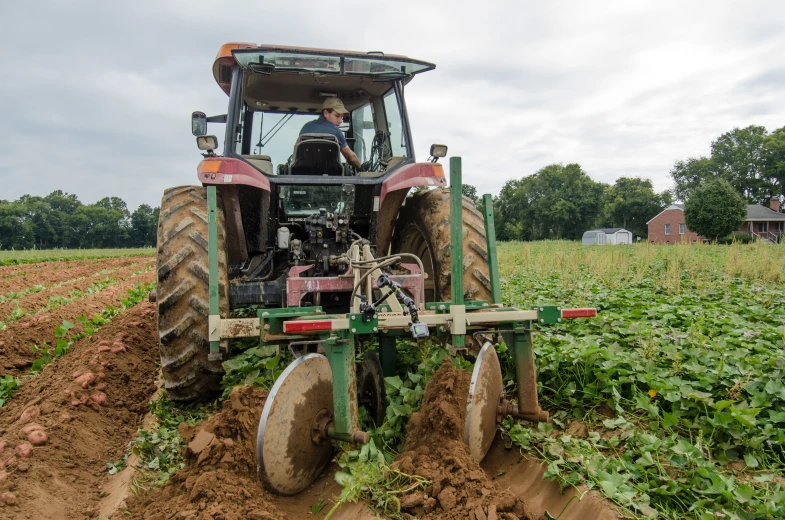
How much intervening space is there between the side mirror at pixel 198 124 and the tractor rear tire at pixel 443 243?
5.67 ft

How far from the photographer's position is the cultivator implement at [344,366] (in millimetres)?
2510

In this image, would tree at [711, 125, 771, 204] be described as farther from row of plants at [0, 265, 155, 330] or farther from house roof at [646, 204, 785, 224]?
row of plants at [0, 265, 155, 330]

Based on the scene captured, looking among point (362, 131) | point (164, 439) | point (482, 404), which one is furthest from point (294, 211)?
point (482, 404)

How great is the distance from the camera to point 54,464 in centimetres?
304

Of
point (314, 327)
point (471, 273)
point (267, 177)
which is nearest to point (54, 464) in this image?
point (314, 327)

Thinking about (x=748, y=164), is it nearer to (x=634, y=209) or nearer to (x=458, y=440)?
(x=634, y=209)

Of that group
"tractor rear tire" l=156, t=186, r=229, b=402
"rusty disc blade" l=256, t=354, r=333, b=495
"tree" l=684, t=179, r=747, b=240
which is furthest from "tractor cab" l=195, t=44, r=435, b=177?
"tree" l=684, t=179, r=747, b=240

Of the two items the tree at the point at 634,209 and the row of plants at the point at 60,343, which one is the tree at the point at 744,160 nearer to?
the tree at the point at 634,209

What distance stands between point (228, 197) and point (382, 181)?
1134 millimetres

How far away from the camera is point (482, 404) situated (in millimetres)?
2758

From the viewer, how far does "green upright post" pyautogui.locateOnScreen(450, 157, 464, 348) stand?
8.72 ft

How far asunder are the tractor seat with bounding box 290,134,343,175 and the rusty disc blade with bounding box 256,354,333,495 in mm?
2011

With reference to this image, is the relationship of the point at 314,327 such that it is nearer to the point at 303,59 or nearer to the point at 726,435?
the point at 726,435

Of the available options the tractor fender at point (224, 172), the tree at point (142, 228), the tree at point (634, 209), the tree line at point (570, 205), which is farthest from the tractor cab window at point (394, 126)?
the tree at point (634, 209)
